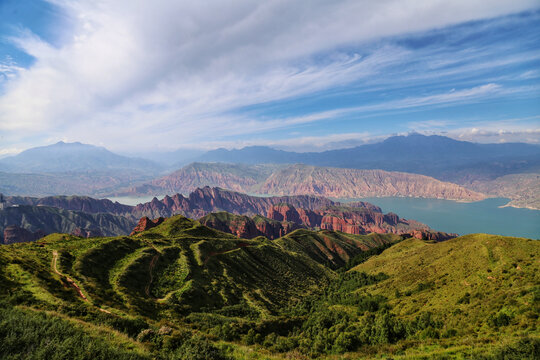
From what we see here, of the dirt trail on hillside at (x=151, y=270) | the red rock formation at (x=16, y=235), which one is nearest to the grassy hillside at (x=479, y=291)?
the dirt trail on hillside at (x=151, y=270)

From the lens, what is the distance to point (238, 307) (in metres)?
43.8

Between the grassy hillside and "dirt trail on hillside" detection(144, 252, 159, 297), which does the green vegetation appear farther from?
"dirt trail on hillside" detection(144, 252, 159, 297)

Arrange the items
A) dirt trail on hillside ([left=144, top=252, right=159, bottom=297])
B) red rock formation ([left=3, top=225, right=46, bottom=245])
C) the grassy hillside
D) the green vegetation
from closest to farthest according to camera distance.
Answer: the green vegetation, the grassy hillside, dirt trail on hillside ([left=144, top=252, right=159, bottom=297]), red rock formation ([left=3, top=225, right=46, bottom=245])

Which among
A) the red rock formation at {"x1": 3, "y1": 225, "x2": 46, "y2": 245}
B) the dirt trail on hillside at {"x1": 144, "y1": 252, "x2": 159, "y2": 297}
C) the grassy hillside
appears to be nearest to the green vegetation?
the grassy hillside

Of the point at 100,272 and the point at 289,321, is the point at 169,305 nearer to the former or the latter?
the point at 100,272

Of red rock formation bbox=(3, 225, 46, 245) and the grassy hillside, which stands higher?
the grassy hillside

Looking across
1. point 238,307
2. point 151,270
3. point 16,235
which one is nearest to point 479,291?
point 238,307

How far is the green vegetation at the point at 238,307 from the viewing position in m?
15.1

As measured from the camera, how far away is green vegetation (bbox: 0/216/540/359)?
15.1m

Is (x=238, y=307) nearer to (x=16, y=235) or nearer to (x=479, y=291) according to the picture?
(x=479, y=291)

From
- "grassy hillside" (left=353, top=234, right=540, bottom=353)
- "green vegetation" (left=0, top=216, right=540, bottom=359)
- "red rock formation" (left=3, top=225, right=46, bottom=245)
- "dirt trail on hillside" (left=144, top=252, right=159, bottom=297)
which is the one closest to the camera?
"green vegetation" (left=0, top=216, right=540, bottom=359)

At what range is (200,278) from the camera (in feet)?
164

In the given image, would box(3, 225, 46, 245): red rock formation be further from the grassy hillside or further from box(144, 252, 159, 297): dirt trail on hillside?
the grassy hillside

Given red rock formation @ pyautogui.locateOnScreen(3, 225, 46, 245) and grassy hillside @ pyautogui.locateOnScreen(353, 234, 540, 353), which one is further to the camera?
red rock formation @ pyautogui.locateOnScreen(3, 225, 46, 245)
